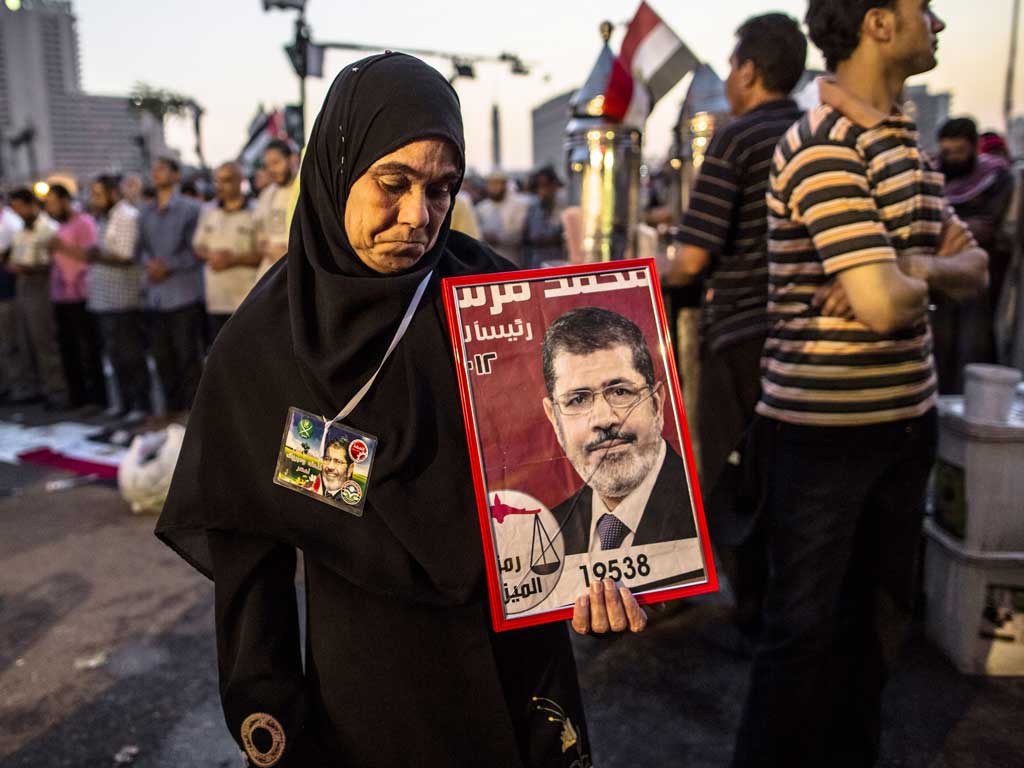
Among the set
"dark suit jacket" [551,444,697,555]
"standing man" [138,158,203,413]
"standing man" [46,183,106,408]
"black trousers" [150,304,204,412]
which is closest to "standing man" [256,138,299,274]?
"standing man" [138,158,203,413]

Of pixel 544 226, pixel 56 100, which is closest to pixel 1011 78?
pixel 544 226

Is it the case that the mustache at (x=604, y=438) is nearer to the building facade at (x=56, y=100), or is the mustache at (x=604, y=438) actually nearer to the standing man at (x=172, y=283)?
the standing man at (x=172, y=283)

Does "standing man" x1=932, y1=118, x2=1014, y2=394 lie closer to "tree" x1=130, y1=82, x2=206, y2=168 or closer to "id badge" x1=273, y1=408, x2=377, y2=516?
"id badge" x1=273, y1=408, x2=377, y2=516

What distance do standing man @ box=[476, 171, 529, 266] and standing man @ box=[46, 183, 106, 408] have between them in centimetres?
426

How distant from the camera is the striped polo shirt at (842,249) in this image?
1.81 meters

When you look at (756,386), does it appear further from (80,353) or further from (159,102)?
(159,102)

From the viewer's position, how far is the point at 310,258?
1.38 metres

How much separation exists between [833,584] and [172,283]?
21.1 feet

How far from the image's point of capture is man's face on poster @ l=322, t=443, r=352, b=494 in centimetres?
131

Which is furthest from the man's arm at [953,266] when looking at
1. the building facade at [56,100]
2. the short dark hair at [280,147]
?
the building facade at [56,100]

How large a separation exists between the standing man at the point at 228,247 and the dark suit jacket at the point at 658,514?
586 centimetres

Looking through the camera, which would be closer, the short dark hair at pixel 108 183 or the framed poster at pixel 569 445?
the framed poster at pixel 569 445

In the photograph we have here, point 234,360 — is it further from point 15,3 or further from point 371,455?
point 15,3

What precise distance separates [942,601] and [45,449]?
21.3 ft
